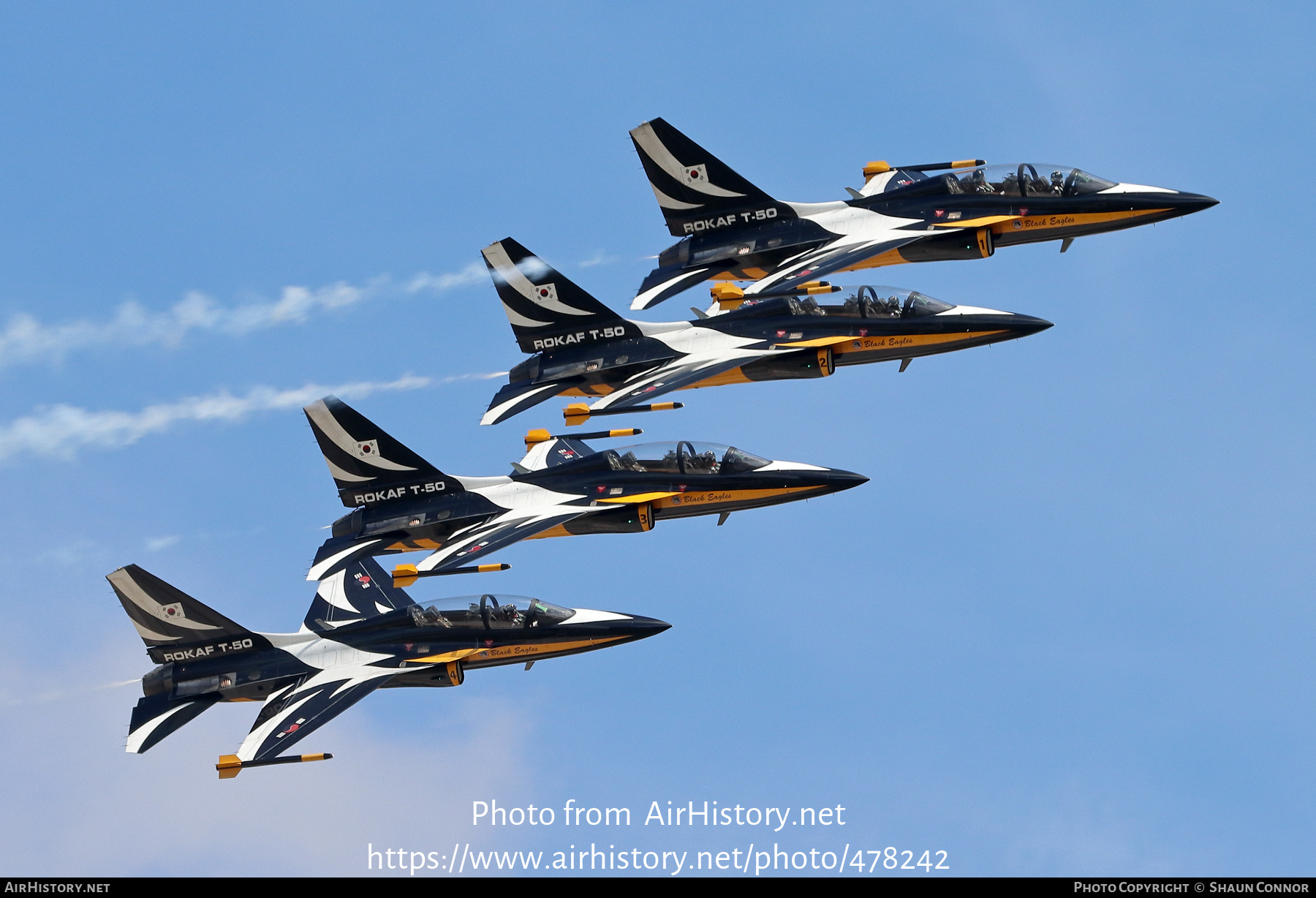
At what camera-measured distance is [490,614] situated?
225 feet

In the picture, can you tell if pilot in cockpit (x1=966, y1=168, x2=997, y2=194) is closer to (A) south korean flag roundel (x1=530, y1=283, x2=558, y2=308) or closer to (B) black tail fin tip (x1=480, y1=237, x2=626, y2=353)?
(B) black tail fin tip (x1=480, y1=237, x2=626, y2=353)

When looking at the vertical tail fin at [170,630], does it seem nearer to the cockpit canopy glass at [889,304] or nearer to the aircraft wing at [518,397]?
the aircraft wing at [518,397]

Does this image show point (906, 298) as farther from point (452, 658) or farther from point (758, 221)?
point (452, 658)

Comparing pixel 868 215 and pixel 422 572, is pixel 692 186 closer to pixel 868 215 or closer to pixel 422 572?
pixel 868 215

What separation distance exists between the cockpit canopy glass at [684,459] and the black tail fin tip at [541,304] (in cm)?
552

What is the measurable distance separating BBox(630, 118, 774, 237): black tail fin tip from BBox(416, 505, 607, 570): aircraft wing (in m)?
13.0

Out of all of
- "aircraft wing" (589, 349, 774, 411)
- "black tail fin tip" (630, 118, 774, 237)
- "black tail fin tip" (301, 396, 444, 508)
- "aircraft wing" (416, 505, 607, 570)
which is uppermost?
"black tail fin tip" (630, 118, 774, 237)

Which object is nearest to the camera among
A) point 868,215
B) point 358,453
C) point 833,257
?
point 358,453

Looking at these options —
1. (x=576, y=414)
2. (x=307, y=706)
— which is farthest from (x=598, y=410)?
(x=307, y=706)

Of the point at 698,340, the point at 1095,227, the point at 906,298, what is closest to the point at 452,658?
the point at 698,340

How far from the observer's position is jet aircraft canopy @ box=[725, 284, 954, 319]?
74.1m

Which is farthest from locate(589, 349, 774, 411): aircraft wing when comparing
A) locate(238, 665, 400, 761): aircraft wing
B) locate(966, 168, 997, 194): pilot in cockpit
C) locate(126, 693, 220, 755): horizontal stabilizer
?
locate(126, 693, 220, 755): horizontal stabilizer

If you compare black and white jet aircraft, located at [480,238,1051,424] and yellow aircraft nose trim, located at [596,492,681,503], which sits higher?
black and white jet aircraft, located at [480,238,1051,424]

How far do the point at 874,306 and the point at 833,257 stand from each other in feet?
9.02
